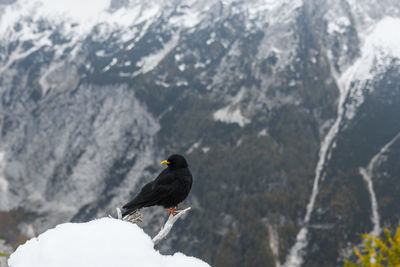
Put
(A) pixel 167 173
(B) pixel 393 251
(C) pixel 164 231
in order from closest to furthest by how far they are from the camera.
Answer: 1. (C) pixel 164 231
2. (B) pixel 393 251
3. (A) pixel 167 173

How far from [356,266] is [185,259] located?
4.80m

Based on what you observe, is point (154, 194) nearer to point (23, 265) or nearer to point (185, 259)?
point (185, 259)

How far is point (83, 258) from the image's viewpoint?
21.4ft

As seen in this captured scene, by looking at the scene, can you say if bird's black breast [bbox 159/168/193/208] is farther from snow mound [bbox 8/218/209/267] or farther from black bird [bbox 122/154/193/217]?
snow mound [bbox 8/218/209/267]

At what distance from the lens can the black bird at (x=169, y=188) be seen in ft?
35.2

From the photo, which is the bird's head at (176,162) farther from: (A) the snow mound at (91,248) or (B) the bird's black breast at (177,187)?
(A) the snow mound at (91,248)

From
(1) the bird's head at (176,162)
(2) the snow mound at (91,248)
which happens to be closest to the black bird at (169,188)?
(1) the bird's head at (176,162)

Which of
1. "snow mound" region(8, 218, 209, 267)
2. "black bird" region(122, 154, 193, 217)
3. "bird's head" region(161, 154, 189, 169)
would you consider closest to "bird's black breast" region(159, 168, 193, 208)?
"black bird" region(122, 154, 193, 217)

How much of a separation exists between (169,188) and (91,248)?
15.0 feet

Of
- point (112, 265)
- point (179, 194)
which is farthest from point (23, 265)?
point (179, 194)

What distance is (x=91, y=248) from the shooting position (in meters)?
6.70

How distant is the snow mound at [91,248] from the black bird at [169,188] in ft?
9.56

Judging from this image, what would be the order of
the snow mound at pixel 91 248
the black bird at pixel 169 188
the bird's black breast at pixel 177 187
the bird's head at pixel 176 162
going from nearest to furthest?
1. the snow mound at pixel 91 248
2. the black bird at pixel 169 188
3. the bird's black breast at pixel 177 187
4. the bird's head at pixel 176 162

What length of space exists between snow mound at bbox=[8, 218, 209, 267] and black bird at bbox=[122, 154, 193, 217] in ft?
9.56
